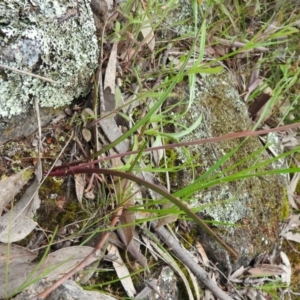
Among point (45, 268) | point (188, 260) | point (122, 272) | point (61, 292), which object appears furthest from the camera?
point (188, 260)

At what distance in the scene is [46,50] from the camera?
1.15 metres

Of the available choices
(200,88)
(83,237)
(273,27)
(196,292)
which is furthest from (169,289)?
(273,27)

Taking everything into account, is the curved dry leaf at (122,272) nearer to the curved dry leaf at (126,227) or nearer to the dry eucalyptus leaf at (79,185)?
the curved dry leaf at (126,227)

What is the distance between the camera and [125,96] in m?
1.44

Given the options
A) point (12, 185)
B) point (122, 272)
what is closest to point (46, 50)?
point (12, 185)

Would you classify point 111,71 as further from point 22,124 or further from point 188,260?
point 188,260

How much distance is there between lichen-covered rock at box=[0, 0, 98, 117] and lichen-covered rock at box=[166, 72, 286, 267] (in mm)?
373

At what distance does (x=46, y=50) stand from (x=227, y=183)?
75 centimetres

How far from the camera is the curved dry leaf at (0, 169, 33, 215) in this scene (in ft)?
3.75

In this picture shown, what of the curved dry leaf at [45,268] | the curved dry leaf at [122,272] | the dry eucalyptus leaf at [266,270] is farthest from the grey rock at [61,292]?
the dry eucalyptus leaf at [266,270]

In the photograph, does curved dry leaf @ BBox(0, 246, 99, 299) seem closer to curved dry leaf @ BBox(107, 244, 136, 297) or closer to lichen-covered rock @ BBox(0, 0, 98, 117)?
curved dry leaf @ BBox(107, 244, 136, 297)

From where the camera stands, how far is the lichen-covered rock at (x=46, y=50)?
1102 millimetres

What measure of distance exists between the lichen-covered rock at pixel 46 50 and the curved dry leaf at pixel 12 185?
16 centimetres

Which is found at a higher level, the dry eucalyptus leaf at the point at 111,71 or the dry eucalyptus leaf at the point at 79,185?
the dry eucalyptus leaf at the point at 111,71
